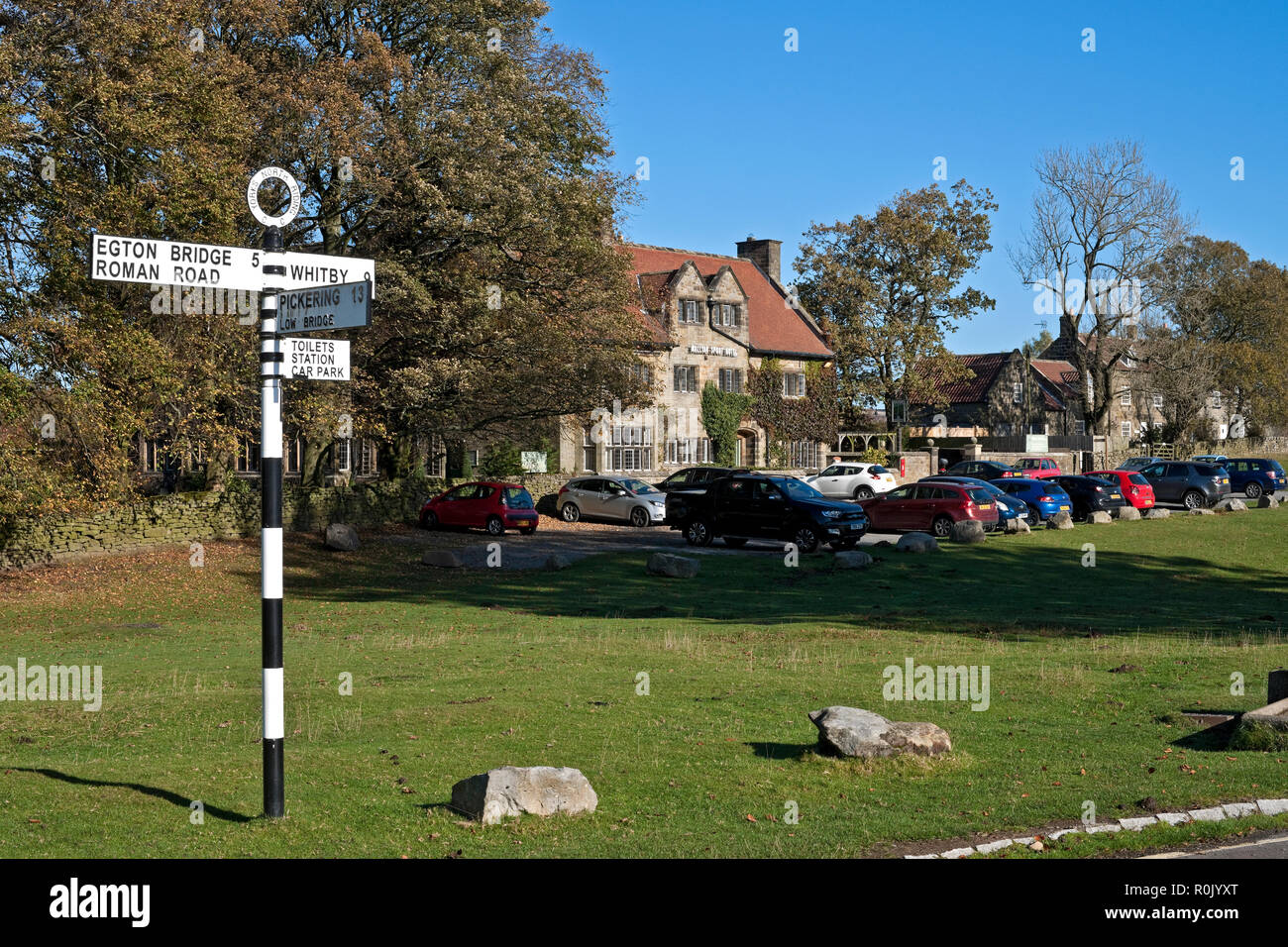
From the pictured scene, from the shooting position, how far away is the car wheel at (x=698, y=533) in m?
34.0

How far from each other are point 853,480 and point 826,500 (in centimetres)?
1570

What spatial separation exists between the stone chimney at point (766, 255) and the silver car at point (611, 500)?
95.4 feet

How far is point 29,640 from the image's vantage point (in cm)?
1959

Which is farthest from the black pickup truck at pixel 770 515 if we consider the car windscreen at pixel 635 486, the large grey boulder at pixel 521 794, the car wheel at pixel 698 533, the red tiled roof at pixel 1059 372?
the red tiled roof at pixel 1059 372

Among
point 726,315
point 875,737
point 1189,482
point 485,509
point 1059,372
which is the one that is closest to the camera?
point 875,737

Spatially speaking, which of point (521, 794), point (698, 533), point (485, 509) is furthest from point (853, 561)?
point (521, 794)

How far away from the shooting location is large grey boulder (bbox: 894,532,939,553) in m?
31.5

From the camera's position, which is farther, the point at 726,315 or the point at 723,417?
the point at 726,315

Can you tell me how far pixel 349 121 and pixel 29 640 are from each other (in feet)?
55.0

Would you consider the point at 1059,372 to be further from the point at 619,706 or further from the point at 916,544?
the point at 619,706

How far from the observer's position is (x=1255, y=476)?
52531 millimetres

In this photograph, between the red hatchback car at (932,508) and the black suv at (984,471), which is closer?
the red hatchback car at (932,508)

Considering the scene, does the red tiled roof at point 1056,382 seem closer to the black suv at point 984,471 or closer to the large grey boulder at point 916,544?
the black suv at point 984,471

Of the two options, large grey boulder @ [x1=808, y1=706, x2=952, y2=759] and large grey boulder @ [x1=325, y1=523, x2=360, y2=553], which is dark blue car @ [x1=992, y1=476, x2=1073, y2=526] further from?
large grey boulder @ [x1=808, y1=706, x2=952, y2=759]
